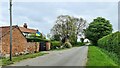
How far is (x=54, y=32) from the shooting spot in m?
83.6

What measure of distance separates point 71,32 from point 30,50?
53.5 m

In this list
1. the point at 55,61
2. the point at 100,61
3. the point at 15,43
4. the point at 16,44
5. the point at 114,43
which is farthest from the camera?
the point at 16,44

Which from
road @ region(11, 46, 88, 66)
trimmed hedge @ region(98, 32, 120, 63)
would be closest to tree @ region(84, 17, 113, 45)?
trimmed hedge @ region(98, 32, 120, 63)

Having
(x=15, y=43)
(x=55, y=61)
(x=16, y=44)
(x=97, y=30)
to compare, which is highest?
(x=97, y=30)

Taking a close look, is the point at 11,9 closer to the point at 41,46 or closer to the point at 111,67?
the point at 111,67

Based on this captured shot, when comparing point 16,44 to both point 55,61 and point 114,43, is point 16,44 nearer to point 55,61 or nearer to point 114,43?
point 55,61

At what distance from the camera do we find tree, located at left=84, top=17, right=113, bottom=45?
292 feet

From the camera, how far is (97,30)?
3563 inches

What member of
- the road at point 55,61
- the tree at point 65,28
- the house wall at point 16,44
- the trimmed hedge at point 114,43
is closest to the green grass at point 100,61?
the road at point 55,61

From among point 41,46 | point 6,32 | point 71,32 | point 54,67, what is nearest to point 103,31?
point 71,32

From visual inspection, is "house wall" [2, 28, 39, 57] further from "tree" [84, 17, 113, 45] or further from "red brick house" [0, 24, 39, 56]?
"tree" [84, 17, 113, 45]

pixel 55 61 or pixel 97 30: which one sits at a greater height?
pixel 97 30

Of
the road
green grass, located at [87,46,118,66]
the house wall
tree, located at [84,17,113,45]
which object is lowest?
the road

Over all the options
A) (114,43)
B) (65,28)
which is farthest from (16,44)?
(65,28)
